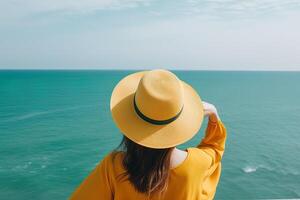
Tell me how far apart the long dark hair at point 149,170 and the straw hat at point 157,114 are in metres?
0.07


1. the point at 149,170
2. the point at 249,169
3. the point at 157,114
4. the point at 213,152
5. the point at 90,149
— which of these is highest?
the point at 157,114

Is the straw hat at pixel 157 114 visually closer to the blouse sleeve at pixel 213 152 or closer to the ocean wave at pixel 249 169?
the blouse sleeve at pixel 213 152

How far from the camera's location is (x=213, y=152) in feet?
5.32

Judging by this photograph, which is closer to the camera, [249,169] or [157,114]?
[157,114]

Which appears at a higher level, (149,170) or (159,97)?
(159,97)

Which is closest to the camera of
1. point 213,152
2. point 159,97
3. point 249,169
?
point 159,97

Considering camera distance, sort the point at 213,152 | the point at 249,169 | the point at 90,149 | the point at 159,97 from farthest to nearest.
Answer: the point at 90,149 < the point at 249,169 < the point at 213,152 < the point at 159,97

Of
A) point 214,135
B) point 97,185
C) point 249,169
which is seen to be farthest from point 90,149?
point 97,185

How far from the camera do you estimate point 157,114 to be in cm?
134

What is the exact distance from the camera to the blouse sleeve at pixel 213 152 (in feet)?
5.19

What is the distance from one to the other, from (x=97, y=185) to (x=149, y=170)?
22 centimetres

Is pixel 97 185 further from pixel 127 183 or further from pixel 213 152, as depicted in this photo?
pixel 213 152

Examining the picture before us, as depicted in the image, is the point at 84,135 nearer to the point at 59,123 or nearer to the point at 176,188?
the point at 59,123

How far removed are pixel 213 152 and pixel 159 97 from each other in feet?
1.56
